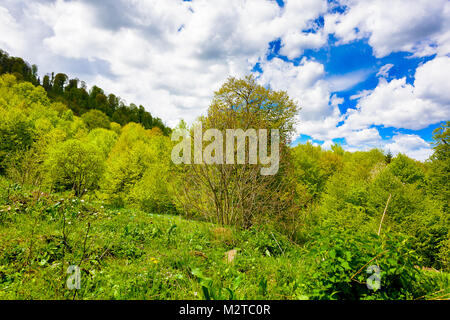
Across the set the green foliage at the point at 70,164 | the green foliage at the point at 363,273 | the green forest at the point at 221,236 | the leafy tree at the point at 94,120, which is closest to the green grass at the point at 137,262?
the green forest at the point at 221,236

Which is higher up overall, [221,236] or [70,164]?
[70,164]

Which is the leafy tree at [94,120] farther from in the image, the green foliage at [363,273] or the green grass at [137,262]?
the green foliage at [363,273]

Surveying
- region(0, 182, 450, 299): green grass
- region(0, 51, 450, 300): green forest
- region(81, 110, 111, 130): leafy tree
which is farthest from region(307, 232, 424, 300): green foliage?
region(81, 110, 111, 130): leafy tree

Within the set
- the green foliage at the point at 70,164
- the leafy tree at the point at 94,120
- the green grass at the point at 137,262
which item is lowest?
the green grass at the point at 137,262

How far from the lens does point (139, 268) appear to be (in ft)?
10.5

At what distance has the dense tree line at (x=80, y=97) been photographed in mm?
66375

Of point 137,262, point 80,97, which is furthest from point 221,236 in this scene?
point 80,97

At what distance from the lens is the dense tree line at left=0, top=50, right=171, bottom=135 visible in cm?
6638

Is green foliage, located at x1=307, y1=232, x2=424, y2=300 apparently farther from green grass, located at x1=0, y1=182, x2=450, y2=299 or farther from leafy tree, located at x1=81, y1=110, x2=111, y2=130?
leafy tree, located at x1=81, y1=110, x2=111, y2=130

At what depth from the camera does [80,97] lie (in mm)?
75938

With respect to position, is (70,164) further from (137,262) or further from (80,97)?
(80,97)

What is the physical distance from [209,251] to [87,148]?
19476 mm

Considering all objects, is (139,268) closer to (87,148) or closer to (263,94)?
(263,94)
